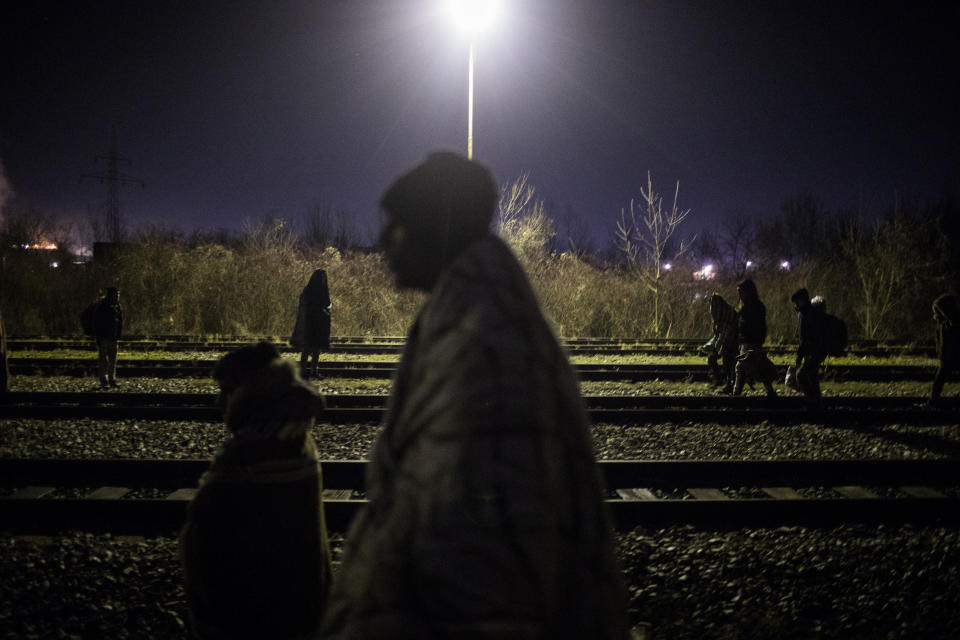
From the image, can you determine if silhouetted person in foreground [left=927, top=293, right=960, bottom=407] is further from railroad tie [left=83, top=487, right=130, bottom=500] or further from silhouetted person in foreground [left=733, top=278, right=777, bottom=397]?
railroad tie [left=83, top=487, right=130, bottom=500]

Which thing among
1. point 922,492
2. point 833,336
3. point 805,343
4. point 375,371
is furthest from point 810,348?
point 375,371

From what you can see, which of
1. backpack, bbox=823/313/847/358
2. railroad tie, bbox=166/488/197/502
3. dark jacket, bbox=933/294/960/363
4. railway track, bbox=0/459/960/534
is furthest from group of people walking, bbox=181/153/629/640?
dark jacket, bbox=933/294/960/363

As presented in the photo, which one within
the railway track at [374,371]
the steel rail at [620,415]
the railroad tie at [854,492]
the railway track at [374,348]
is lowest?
the railroad tie at [854,492]

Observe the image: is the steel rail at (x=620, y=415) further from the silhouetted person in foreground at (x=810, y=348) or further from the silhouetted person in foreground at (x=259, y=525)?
the silhouetted person in foreground at (x=259, y=525)

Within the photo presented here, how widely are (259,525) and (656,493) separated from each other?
4.21 meters

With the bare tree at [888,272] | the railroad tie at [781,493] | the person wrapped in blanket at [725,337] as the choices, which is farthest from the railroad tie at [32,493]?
the bare tree at [888,272]

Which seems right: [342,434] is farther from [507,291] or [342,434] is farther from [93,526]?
[507,291]

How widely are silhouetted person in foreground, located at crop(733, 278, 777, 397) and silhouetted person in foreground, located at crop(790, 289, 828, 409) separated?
725mm

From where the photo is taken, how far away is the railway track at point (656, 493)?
186 inches

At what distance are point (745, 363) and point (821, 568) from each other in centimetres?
631

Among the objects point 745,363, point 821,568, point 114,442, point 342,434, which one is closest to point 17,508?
point 114,442

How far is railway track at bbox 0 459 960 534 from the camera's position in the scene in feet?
15.5

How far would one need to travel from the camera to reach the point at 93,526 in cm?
462

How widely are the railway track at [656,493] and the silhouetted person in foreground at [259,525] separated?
234cm
